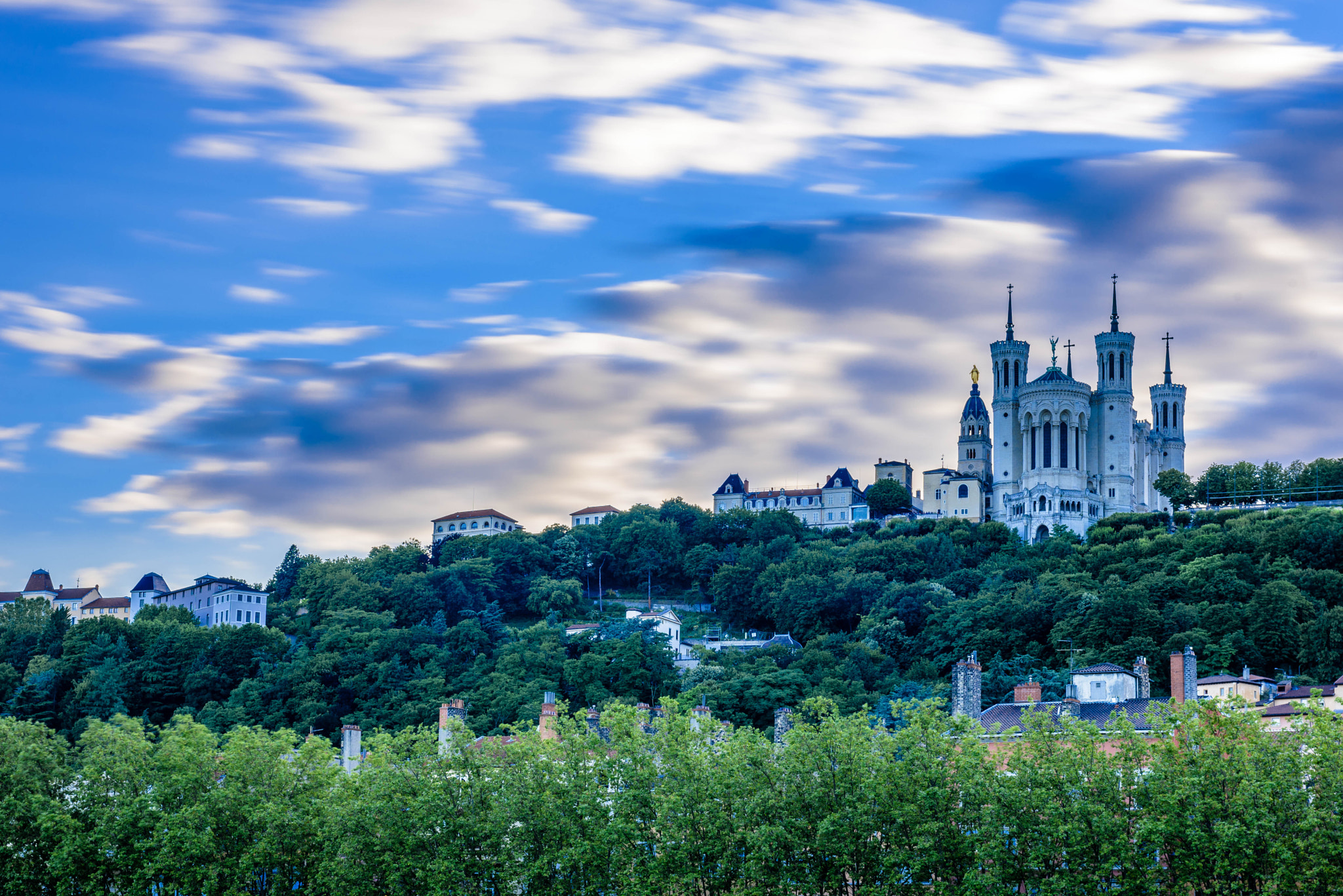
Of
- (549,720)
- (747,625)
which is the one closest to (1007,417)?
(747,625)

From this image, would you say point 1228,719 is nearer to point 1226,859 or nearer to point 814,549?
point 1226,859

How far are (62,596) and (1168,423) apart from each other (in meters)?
113

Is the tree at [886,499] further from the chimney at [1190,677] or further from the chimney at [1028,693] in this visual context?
the chimney at [1028,693]

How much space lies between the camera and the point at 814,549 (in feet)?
430

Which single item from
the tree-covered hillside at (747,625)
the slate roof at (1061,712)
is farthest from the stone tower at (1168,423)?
the slate roof at (1061,712)

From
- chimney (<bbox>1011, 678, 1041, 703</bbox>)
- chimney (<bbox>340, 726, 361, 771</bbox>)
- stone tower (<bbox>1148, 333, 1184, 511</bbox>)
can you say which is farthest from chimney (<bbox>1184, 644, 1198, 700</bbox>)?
stone tower (<bbox>1148, 333, 1184, 511</bbox>)

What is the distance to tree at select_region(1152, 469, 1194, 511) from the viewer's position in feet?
432

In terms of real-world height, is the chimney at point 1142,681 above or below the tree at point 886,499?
below

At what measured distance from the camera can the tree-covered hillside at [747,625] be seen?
8406 cm

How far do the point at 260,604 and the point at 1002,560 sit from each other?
63918 mm

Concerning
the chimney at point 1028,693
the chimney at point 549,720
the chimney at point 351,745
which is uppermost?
the chimney at point 1028,693

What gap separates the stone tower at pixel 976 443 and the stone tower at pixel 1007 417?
1846 mm

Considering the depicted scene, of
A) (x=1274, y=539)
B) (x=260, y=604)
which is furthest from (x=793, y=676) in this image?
(x=260, y=604)

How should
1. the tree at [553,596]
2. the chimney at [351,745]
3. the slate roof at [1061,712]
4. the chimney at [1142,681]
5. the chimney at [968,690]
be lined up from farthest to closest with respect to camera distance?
the tree at [553,596] → the chimney at [351,745] → the chimney at [968,690] → the chimney at [1142,681] → the slate roof at [1061,712]
